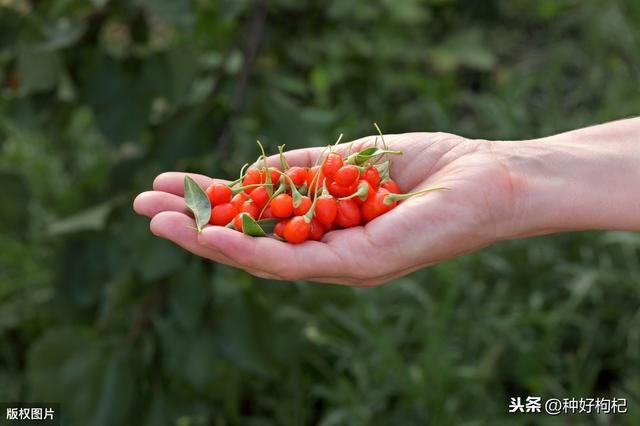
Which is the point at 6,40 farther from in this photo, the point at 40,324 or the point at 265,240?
the point at 40,324

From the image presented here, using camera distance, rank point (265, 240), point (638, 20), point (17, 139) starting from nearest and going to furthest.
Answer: point (265, 240), point (17, 139), point (638, 20)

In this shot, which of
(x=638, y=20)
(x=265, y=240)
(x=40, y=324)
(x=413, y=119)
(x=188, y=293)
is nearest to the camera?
(x=265, y=240)

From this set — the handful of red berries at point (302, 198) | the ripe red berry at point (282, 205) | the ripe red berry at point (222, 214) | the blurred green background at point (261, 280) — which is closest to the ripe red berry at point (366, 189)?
the handful of red berries at point (302, 198)

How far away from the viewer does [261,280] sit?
210cm

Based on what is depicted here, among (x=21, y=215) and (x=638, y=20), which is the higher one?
(x=638, y=20)

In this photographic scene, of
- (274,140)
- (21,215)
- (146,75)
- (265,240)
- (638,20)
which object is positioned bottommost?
(265,240)

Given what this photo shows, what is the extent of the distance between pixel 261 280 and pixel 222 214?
2.83 ft

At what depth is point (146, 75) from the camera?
1612 mm

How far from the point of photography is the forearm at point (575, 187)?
1.28m

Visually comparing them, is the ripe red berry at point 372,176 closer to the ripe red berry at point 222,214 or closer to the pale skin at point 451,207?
the pale skin at point 451,207

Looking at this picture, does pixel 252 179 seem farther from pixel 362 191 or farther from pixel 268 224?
pixel 362 191

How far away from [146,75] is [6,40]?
0.29 metres

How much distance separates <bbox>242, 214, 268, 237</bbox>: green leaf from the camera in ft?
3.75

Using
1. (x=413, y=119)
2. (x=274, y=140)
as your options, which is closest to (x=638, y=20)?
(x=413, y=119)
